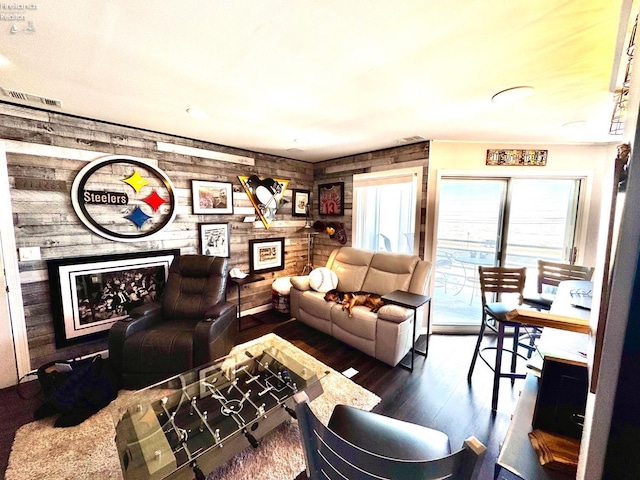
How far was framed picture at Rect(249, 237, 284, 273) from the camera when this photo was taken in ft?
12.3

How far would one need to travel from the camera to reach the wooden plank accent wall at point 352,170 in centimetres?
315

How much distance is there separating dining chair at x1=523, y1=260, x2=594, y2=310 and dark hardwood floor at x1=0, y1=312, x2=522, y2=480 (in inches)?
30.6

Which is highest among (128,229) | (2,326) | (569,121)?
(569,121)

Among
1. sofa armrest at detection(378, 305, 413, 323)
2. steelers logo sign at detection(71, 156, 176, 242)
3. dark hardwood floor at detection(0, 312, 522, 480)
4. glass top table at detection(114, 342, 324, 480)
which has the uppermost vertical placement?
steelers logo sign at detection(71, 156, 176, 242)

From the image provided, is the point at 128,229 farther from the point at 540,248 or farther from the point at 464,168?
the point at 540,248

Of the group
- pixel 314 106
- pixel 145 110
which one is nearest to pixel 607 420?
pixel 314 106

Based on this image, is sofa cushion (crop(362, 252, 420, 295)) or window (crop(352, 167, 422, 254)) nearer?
sofa cushion (crop(362, 252, 420, 295))

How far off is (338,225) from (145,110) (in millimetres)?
2826

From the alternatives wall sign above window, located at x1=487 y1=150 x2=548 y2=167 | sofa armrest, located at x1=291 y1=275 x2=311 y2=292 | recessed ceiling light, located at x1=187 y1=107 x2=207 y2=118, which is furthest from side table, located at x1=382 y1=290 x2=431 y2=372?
recessed ceiling light, located at x1=187 y1=107 x2=207 y2=118

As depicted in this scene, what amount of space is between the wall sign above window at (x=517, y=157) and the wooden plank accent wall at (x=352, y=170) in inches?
30.3

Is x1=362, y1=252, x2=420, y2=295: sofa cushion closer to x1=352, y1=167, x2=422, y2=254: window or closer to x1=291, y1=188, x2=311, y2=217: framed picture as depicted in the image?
x1=352, y1=167, x2=422, y2=254: window

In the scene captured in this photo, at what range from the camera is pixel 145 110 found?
2.20 meters

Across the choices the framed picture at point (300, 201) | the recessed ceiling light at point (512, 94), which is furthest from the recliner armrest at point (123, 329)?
the recessed ceiling light at point (512, 94)

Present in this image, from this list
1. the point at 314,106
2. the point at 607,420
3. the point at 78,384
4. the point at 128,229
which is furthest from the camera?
the point at 128,229
